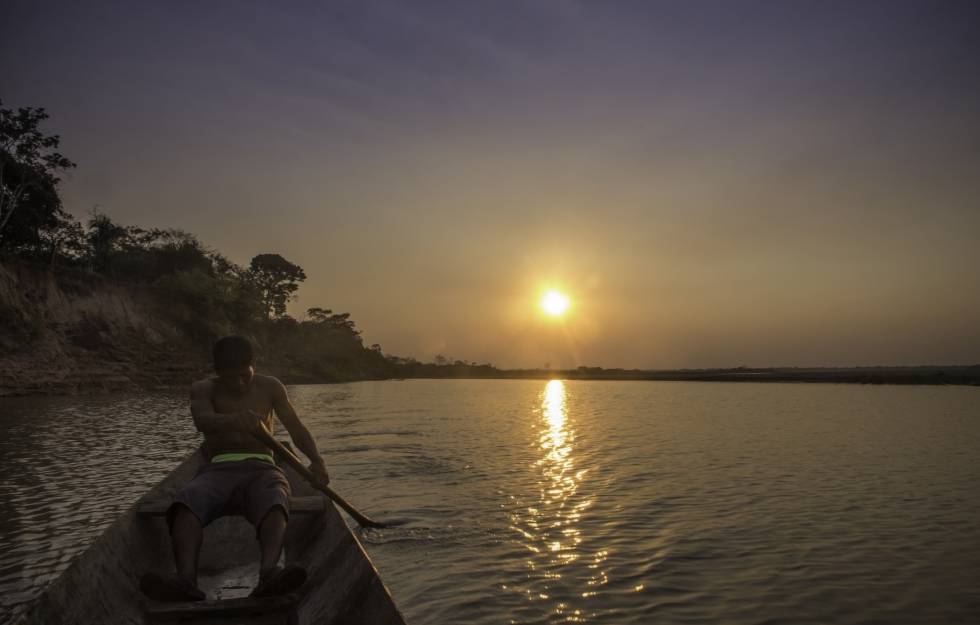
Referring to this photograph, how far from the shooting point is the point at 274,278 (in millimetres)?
97062

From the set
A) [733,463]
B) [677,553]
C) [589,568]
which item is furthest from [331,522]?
[733,463]

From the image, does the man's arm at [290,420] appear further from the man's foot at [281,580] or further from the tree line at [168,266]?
the tree line at [168,266]

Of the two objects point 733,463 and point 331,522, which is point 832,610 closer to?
point 331,522

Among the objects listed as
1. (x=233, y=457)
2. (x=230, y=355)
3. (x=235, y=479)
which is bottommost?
(x=235, y=479)

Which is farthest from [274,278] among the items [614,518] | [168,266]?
[614,518]

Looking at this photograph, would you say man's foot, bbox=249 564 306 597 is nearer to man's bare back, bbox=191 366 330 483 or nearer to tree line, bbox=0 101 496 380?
man's bare back, bbox=191 366 330 483

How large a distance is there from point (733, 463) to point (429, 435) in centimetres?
1385

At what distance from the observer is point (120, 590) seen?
489cm

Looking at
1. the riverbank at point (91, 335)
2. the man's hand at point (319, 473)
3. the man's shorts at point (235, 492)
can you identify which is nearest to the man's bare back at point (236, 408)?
the man's shorts at point (235, 492)

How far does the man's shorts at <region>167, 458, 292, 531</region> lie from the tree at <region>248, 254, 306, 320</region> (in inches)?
3732

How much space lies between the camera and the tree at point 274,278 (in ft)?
315

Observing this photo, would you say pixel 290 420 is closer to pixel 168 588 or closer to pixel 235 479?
pixel 235 479

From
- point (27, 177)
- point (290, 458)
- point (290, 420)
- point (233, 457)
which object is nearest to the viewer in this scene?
point (233, 457)

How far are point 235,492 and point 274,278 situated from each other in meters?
98.0
